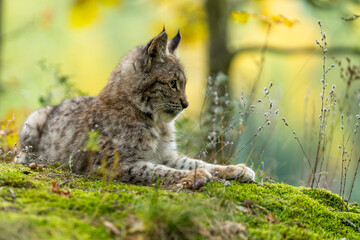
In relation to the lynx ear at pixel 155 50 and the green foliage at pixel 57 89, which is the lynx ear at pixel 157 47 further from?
the green foliage at pixel 57 89

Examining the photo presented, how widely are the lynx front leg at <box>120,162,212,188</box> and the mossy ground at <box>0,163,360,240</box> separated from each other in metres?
0.15

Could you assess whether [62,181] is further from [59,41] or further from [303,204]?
[59,41]

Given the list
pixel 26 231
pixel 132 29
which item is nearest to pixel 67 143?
pixel 26 231

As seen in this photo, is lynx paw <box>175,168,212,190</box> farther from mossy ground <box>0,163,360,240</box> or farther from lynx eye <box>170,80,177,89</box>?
lynx eye <box>170,80,177,89</box>

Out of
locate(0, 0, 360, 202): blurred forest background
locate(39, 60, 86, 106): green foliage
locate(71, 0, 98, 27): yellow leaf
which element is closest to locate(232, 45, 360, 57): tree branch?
locate(0, 0, 360, 202): blurred forest background

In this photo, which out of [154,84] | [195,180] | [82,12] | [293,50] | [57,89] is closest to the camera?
[195,180]

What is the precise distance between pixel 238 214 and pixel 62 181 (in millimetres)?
1627

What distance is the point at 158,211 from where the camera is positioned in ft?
9.27

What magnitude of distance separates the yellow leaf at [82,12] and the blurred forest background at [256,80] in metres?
0.02

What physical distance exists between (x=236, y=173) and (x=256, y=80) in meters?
2.24

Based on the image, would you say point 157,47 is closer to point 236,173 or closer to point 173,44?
point 173,44

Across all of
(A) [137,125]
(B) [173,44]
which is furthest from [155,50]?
(A) [137,125]

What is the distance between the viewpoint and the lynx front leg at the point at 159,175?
4141 mm

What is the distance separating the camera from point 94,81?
23156 mm
